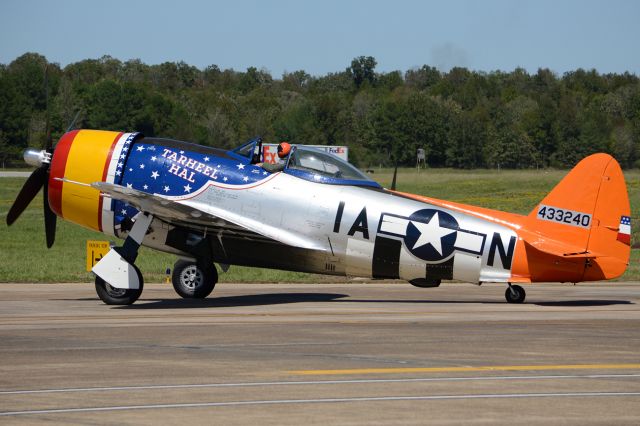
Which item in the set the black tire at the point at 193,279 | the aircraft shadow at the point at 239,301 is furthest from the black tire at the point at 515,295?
the black tire at the point at 193,279

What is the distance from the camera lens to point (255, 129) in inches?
3231

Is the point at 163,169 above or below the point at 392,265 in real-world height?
above

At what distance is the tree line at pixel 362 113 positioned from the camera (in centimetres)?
7494

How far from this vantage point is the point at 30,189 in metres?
20.8

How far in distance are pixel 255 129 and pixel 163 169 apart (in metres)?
62.6

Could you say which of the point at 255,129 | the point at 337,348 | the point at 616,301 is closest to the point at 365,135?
the point at 255,129

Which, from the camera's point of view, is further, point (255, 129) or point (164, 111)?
point (255, 129)

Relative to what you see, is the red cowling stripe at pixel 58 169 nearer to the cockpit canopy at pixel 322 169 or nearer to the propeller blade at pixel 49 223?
the propeller blade at pixel 49 223

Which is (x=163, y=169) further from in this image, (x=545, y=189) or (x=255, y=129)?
(x=255, y=129)

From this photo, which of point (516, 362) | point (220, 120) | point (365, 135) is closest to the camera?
point (516, 362)

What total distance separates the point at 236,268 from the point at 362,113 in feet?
272

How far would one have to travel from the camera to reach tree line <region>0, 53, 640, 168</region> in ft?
246

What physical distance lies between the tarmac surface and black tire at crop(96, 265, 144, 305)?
0.32m

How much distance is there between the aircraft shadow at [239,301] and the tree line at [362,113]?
95.2 feet
